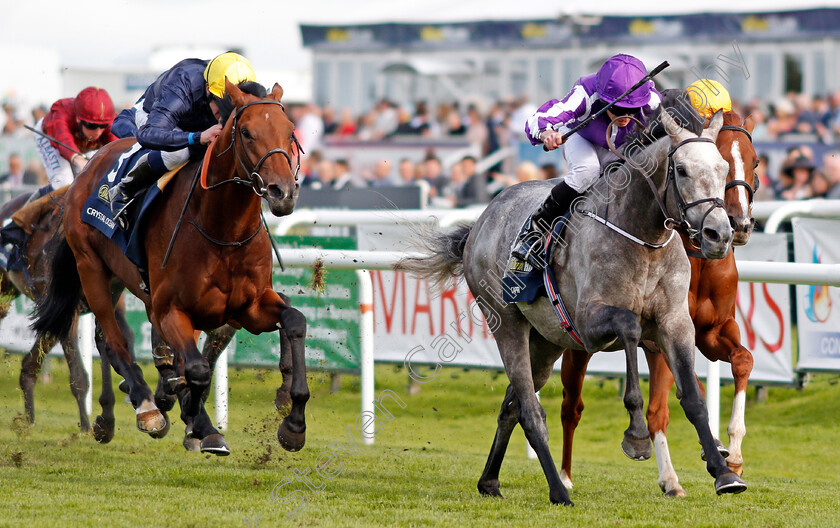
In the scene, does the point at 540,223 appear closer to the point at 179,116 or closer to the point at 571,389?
the point at 571,389

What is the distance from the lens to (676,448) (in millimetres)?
7035

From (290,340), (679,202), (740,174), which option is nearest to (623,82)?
(740,174)

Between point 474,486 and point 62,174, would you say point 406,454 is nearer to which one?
point 474,486

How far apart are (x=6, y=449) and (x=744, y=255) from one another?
15.1 ft

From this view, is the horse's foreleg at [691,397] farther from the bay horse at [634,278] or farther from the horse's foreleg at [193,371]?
the horse's foreleg at [193,371]

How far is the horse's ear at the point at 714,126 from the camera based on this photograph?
441 centimetres

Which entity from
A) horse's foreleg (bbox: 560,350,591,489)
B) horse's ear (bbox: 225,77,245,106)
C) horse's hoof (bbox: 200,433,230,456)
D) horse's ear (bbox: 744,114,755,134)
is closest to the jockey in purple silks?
horse's ear (bbox: 744,114,755,134)

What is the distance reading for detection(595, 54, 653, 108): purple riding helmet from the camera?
479 centimetres

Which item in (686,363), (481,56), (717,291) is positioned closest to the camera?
(686,363)

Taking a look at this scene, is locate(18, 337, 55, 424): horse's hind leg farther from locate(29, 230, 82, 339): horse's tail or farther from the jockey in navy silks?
the jockey in navy silks

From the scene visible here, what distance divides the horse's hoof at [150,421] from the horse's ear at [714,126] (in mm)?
3003

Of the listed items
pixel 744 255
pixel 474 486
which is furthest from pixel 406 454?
pixel 744 255

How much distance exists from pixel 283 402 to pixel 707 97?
8.06ft

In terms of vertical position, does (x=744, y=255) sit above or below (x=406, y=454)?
above
